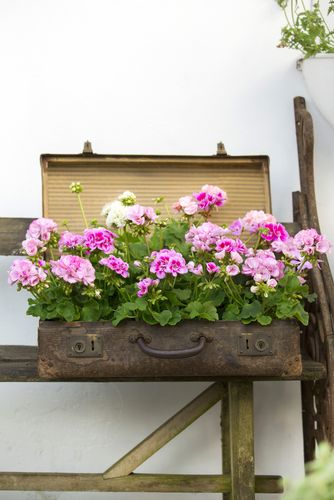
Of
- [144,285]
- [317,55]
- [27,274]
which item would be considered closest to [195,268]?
[144,285]

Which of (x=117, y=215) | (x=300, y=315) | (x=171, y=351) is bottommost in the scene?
(x=171, y=351)

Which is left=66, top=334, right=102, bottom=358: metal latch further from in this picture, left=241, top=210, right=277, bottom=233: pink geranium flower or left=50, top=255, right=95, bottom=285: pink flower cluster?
left=241, top=210, right=277, bottom=233: pink geranium flower

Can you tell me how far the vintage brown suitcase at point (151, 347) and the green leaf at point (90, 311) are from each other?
0.07 ft

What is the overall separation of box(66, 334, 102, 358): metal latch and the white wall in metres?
0.64

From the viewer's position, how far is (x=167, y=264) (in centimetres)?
176

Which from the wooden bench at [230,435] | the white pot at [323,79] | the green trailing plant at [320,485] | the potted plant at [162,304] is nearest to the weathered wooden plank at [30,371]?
the wooden bench at [230,435]

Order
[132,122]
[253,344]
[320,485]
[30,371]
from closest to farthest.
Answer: [320,485]
[253,344]
[30,371]
[132,122]

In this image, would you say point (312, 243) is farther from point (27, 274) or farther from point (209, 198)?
point (27, 274)

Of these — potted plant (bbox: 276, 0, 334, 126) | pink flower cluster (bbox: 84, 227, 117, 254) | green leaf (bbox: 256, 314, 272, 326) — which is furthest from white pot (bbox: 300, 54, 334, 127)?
pink flower cluster (bbox: 84, 227, 117, 254)

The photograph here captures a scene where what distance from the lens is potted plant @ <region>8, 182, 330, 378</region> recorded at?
5.90 ft

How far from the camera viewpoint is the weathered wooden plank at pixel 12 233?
89.4 inches

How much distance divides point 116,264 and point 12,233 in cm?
61

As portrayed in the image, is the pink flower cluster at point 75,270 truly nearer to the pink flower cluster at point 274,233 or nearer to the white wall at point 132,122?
the pink flower cluster at point 274,233

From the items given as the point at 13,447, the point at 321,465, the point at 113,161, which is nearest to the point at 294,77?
the point at 113,161
